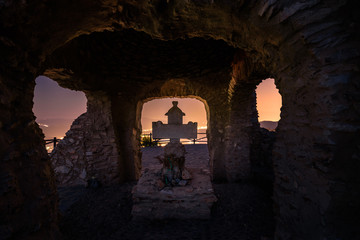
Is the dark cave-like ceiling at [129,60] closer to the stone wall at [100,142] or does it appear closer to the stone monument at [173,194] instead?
the stone wall at [100,142]

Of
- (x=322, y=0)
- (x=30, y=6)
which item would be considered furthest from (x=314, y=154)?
(x=30, y=6)

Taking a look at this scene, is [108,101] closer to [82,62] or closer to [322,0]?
[82,62]

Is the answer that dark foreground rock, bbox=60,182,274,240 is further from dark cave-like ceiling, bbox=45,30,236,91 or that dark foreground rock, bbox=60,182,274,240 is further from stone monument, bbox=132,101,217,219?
dark cave-like ceiling, bbox=45,30,236,91

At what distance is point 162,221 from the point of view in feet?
8.73

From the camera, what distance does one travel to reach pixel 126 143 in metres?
4.38

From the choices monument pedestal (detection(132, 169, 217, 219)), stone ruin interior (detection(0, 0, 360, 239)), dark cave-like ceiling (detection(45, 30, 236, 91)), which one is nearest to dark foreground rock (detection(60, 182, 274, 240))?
monument pedestal (detection(132, 169, 217, 219))

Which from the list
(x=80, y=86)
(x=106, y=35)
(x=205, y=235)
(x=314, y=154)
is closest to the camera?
(x=314, y=154)

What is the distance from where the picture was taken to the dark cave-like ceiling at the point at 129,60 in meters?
3.00

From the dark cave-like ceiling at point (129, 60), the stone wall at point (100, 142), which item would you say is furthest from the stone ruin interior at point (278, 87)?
the stone wall at point (100, 142)

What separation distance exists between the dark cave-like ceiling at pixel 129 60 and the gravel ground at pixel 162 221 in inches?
110

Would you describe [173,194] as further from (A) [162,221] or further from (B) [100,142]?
(B) [100,142]

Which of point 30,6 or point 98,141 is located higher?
point 30,6

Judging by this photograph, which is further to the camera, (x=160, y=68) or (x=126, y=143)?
(x=126, y=143)

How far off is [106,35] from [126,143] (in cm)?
285
